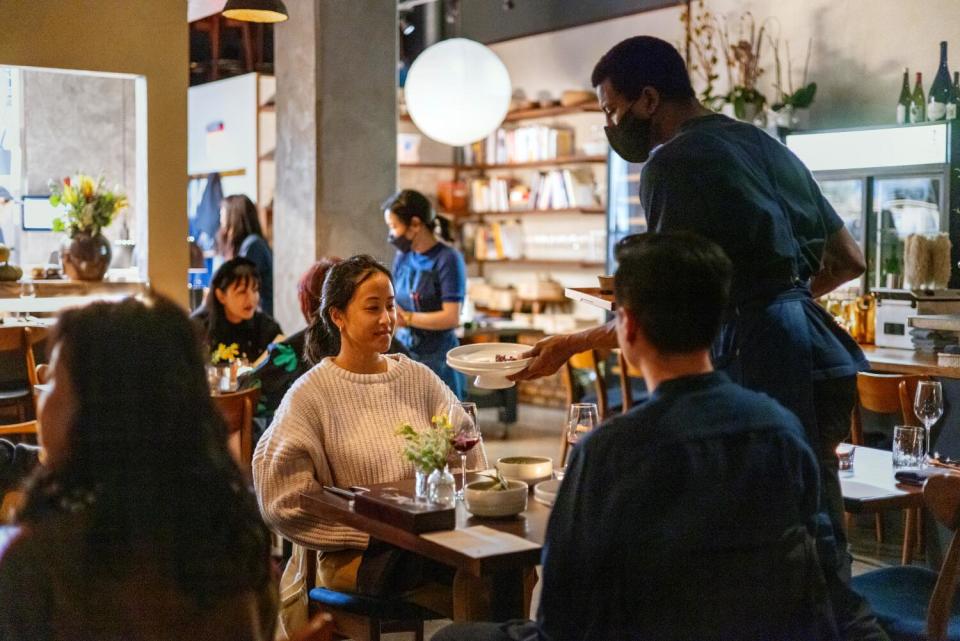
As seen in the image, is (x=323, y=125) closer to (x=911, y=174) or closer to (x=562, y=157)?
(x=911, y=174)

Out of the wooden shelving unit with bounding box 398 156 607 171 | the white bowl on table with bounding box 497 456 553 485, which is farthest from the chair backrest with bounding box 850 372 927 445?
the wooden shelving unit with bounding box 398 156 607 171

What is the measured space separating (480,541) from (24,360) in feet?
14.8

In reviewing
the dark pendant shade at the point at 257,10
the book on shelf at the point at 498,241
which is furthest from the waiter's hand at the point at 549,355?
the book on shelf at the point at 498,241

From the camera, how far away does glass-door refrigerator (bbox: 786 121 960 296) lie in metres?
7.00

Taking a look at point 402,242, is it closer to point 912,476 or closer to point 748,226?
point 912,476

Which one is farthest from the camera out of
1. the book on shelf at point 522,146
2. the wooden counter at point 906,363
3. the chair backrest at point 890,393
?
the book on shelf at point 522,146

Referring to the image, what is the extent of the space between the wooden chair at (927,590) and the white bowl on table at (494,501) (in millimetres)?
929

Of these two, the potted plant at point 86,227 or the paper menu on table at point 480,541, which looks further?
the potted plant at point 86,227

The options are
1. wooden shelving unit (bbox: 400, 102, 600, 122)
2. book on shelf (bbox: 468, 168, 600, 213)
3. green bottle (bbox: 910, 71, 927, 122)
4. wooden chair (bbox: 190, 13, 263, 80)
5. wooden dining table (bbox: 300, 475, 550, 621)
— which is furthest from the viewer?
wooden chair (bbox: 190, 13, 263, 80)

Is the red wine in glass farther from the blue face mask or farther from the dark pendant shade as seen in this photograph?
the dark pendant shade

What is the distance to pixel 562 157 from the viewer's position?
34.4 ft

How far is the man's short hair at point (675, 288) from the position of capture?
187 centimetres

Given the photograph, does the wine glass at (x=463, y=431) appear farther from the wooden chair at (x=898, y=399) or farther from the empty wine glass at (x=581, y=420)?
the wooden chair at (x=898, y=399)

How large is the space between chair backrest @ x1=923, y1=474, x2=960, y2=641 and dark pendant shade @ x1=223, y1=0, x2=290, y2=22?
4252mm
